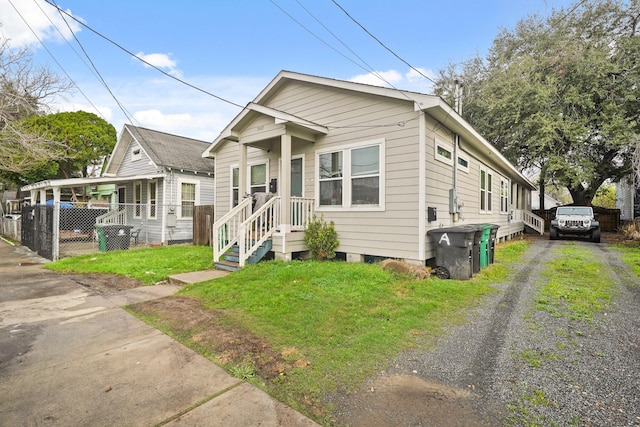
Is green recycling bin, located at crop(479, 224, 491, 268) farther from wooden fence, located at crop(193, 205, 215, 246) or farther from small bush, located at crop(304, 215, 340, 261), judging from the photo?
wooden fence, located at crop(193, 205, 215, 246)

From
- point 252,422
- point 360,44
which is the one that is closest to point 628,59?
point 360,44

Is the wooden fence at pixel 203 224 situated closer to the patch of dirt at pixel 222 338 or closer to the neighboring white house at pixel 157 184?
the neighboring white house at pixel 157 184

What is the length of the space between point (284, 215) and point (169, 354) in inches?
161

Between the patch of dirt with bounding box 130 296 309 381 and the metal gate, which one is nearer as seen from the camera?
the patch of dirt with bounding box 130 296 309 381

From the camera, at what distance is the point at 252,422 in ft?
6.73

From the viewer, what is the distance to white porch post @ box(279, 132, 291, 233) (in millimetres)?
6801

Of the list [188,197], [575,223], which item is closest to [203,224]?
[188,197]

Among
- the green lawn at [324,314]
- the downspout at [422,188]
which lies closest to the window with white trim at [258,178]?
the green lawn at [324,314]

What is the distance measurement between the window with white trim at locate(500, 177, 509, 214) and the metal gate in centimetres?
1589

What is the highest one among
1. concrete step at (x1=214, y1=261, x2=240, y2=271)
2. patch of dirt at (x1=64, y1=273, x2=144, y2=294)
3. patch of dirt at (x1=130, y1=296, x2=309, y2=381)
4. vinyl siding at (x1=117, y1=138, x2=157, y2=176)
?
vinyl siding at (x1=117, y1=138, x2=157, y2=176)

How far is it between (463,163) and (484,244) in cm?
276

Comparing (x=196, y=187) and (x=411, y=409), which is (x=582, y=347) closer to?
(x=411, y=409)

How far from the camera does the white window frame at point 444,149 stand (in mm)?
6758

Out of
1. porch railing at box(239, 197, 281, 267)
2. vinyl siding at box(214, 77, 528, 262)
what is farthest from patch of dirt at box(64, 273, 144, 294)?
vinyl siding at box(214, 77, 528, 262)
